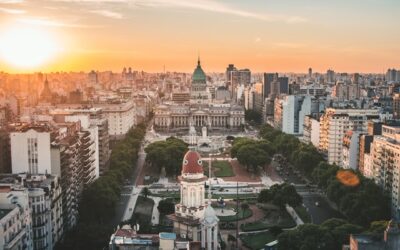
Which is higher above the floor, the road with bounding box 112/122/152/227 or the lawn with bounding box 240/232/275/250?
the road with bounding box 112/122/152/227

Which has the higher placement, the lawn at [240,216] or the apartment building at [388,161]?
the apartment building at [388,161]

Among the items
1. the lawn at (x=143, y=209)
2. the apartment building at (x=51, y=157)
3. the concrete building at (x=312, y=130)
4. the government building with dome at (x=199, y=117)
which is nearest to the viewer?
the apartment building at (x=51, y=157)

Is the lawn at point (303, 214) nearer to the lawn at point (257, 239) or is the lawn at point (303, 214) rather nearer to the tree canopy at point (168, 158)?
the lawn at point (257, 239)

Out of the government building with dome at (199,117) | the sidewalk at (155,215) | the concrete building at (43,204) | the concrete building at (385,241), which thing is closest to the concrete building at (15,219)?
the concrete building at (43,204)

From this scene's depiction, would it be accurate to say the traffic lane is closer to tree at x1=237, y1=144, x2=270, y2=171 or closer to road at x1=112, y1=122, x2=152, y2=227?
tree at x1=237, y1=144, x2=270, y2=171

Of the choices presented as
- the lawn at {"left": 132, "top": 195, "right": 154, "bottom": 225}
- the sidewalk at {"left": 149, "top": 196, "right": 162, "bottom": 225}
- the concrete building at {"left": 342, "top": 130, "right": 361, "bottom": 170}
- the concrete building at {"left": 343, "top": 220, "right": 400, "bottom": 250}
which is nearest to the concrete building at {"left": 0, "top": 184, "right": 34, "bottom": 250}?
the lawn at {"left": 132, "top": 195, "right": 154, "bottom": 225}

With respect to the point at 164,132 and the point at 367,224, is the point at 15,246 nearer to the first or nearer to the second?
the point at 367,224

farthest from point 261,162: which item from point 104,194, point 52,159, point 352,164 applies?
point 52,159
